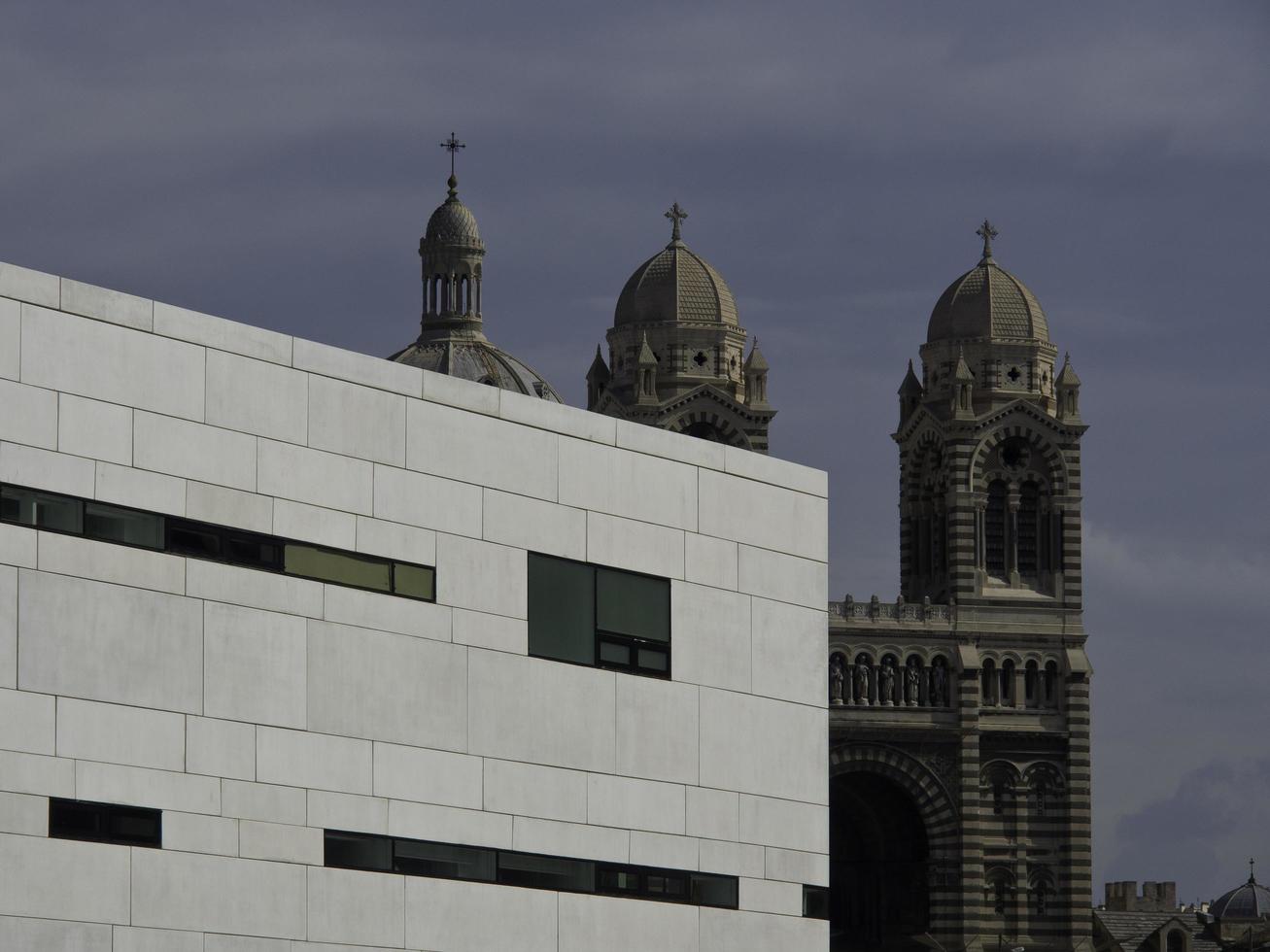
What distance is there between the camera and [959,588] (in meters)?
98.2

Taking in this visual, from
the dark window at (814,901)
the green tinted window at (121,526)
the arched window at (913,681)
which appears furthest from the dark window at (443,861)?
the arched window at (913,681)

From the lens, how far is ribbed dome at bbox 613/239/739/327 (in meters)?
98.8

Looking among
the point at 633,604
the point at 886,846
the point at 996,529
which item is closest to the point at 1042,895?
the point at 886,846

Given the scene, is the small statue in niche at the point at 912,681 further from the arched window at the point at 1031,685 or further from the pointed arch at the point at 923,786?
the arched window at the point at 1031,685

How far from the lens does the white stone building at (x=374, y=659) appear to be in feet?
111

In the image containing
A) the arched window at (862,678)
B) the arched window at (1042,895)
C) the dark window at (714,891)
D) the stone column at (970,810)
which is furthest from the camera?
the arched window at (1042,895)

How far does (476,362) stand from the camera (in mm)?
108750

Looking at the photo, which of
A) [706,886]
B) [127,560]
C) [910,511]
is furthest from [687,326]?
[127,560]

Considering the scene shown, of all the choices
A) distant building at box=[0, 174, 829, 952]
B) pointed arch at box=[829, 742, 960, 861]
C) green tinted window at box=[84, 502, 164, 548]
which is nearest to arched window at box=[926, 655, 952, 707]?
pointed arch at box=[829, 742, 960, 861]

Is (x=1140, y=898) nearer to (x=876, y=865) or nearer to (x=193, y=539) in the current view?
(x=876, y=865)

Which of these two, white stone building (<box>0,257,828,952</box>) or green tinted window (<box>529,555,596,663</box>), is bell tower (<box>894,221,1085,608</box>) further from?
green tinted window (<box>529,555,596,663</box>)

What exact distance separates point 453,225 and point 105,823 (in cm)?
7887

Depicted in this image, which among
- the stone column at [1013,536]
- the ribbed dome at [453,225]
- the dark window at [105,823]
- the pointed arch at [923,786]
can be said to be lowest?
the dark window at [105,823]

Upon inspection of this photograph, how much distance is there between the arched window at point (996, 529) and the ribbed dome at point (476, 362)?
57.0ft
